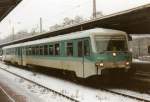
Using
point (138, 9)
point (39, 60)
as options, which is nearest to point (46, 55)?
point (39, 60)

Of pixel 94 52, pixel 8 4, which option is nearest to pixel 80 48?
pixel 94 52

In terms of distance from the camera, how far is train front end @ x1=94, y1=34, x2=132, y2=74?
1577cm

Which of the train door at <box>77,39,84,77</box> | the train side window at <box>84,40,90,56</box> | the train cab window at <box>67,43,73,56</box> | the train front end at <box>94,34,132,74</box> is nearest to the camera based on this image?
the train front end at <box>94,34,132,74</box>

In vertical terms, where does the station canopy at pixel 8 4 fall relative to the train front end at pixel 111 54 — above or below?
above

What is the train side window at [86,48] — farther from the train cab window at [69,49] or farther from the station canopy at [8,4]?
the station canopy at [8,4]

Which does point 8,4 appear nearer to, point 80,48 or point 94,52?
point 80,48

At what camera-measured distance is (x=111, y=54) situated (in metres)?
16.2

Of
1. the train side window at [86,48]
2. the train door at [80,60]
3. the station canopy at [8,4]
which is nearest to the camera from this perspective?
the station canopy at [8,4]

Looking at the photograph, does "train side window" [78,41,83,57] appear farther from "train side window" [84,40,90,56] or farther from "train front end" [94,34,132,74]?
"train front end" [94,34,132,74]

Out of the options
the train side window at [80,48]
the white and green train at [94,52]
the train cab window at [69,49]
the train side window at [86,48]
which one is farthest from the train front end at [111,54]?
the train cab window at [69,49]

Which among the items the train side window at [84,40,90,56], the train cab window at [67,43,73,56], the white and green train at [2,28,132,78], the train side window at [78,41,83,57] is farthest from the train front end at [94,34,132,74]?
the train cab window at [67,43,73,56]

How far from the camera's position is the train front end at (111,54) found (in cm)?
1577

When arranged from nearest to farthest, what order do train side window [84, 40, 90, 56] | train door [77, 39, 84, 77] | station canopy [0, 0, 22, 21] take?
station canopy [0, 0, 22, 21] → train side window [84, 40, 90, 56] → train door [77, 39, 84, 77]

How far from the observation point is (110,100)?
12805 millimetres
